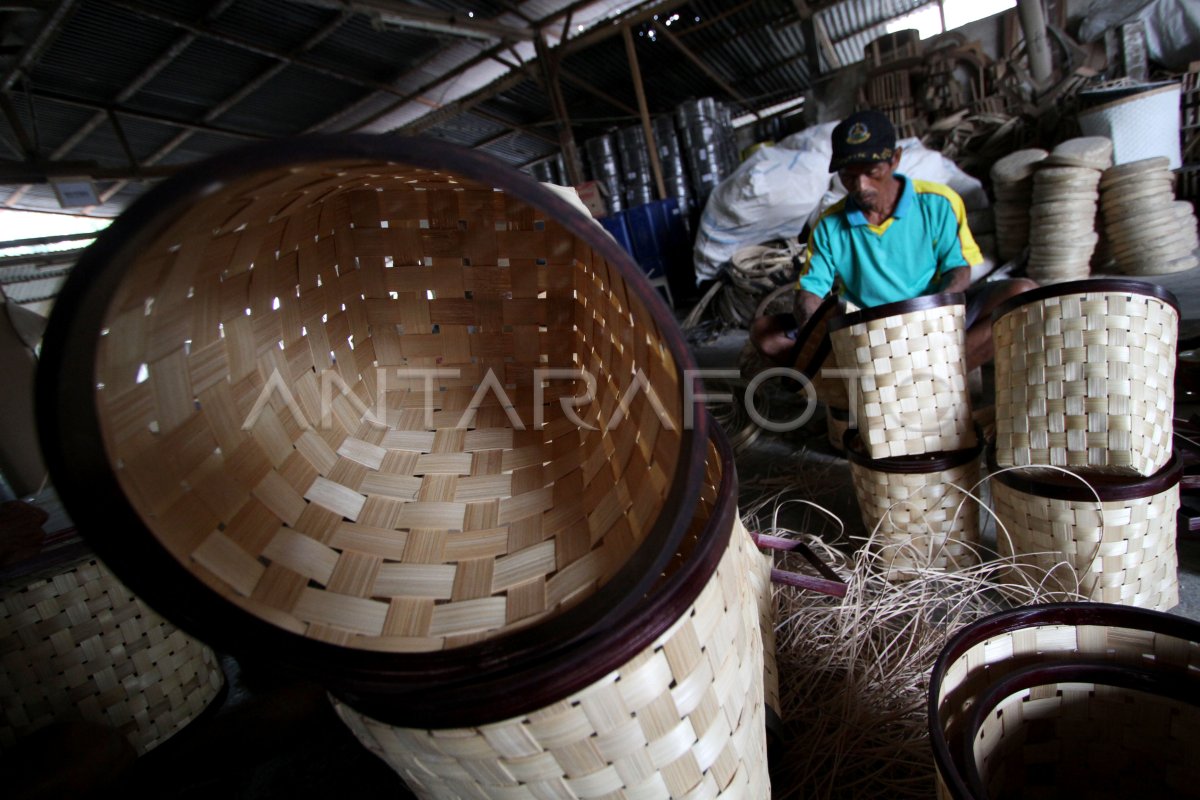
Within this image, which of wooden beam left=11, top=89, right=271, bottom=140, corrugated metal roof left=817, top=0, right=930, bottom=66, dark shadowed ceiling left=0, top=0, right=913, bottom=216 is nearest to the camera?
dark shadowed ceiling left=0, top=0, right=913, bottom=216

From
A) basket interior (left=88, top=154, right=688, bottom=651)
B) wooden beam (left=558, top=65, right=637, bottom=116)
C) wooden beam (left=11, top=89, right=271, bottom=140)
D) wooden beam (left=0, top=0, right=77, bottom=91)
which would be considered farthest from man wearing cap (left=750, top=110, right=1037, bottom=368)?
wooden beam (left=558, top=65, right=637, bottom=116)

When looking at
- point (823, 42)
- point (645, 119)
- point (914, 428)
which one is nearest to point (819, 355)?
point (914, 428)

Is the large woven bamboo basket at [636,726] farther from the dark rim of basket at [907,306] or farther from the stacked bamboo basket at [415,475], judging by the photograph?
the dark rim of basket at [907,306]

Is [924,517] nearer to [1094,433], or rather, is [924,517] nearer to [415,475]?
[1094,433]

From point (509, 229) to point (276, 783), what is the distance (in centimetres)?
93

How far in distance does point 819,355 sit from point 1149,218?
2.60m

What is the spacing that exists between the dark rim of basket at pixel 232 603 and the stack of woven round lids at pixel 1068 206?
343 centimetres

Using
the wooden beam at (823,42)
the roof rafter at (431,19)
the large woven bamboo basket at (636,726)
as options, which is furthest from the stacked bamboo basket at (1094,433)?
the wooden beam at (823,42)

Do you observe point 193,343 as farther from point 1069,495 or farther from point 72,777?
point 1069,495

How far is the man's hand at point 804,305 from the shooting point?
1886 mm

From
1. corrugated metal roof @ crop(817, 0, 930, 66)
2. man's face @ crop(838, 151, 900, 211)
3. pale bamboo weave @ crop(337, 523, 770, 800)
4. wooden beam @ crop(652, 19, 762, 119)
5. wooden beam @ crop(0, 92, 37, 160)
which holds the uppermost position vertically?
corrugated metal roof @ crop(817, 0, 930, 66)

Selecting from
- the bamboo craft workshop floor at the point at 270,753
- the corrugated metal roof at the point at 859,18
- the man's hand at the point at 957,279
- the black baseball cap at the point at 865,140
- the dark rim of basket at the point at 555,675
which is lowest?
the bamboo craft workshop floor at the point at 270,753

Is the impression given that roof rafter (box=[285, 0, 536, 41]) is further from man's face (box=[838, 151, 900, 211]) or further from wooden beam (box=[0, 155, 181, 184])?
man's face (box=[838, 151, 900, 211])

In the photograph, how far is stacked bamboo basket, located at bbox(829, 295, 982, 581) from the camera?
984mm
